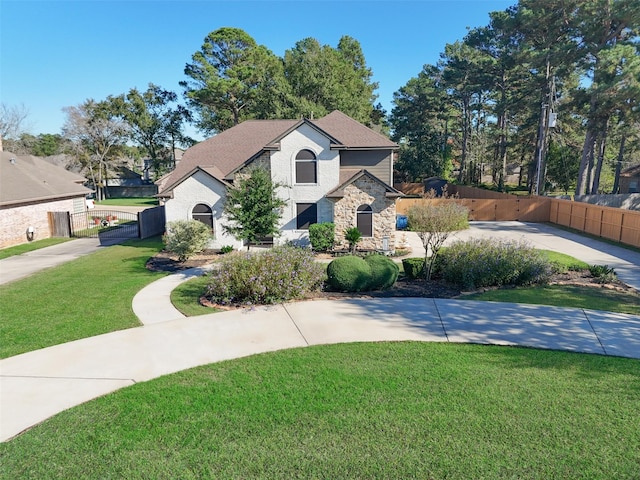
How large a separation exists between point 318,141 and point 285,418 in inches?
609

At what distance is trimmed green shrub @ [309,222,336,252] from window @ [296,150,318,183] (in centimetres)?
236

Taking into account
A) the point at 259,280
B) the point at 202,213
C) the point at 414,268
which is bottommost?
the point at 414,268

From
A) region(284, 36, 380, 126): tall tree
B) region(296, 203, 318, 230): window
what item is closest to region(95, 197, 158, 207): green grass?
region(284, 36, 380, 126): tall tree

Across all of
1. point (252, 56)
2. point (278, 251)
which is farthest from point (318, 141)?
point (252, 56)

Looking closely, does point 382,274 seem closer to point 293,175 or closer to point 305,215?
point 305,215

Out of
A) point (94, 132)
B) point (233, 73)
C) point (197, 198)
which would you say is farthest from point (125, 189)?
point (197, 198)

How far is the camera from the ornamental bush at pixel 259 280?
10617mm

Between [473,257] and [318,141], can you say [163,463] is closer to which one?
[473,257]

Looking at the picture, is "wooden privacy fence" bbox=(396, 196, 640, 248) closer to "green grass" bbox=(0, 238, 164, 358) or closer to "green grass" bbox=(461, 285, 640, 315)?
"green grass" bbox=(461, 285, 640, 315)

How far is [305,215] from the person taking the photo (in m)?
19.8

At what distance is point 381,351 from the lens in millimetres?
7570

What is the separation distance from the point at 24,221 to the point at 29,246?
206 centimetres

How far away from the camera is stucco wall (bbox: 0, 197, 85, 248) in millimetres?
21125

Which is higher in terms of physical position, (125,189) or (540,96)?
(540,96)
